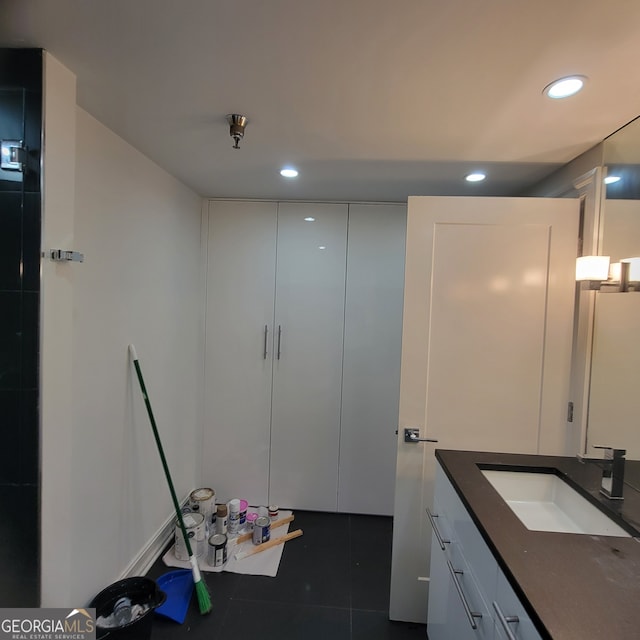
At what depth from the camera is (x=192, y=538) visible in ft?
7.13

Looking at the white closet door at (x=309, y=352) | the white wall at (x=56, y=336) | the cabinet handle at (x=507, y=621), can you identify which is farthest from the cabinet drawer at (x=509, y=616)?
the white closet door at (x=309, y=352)

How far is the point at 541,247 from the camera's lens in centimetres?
172

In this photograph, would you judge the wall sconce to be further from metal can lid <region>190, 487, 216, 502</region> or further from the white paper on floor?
metal can lid <region>190, 487, 216, 502</region>

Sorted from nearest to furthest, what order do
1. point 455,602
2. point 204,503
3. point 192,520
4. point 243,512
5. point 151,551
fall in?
point 455,602
point 151,551
point 192,520
point 204,503
point 243,512

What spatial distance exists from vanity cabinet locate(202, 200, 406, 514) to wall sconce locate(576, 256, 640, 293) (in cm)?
120

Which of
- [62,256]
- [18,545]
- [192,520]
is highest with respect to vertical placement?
[62,256]

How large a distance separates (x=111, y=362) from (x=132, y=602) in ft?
3.67

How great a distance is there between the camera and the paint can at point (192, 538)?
2.17 m

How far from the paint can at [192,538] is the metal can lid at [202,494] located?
0.16 m

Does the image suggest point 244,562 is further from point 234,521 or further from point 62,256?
point 62,256

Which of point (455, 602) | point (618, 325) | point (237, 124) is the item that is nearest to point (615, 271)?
point (618, 325)

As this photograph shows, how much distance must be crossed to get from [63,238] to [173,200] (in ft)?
3.79

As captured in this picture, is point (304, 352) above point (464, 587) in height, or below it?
above

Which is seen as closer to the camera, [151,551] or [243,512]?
[151,551]
